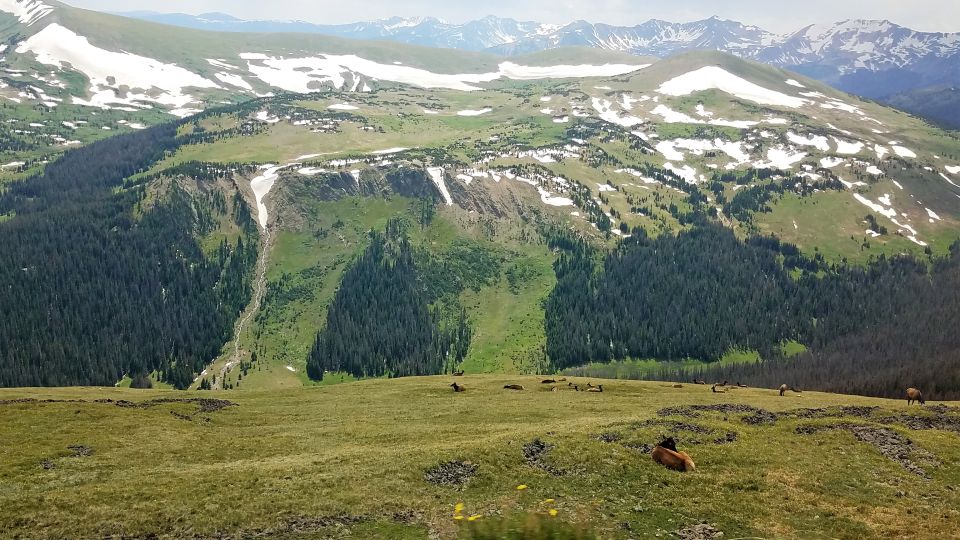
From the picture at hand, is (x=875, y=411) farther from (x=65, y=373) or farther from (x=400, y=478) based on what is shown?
(x=65, y=373)

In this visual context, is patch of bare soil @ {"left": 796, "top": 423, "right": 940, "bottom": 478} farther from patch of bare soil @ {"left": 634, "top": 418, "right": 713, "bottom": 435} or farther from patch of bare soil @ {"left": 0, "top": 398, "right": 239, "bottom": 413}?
patch of bare soil @ {"left": 0, "top": 398, "right": 239, "bottom": 413}

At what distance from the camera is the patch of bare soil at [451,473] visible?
37562mm

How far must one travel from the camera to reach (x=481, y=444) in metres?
44.1

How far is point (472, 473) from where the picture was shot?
38.6m

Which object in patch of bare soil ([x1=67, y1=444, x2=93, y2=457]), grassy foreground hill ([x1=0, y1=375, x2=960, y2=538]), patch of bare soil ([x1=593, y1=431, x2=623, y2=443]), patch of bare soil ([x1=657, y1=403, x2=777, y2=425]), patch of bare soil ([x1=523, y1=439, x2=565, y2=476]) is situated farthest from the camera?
patch of bare soil ([x1=657, y1=403, x2=777, y2=425])

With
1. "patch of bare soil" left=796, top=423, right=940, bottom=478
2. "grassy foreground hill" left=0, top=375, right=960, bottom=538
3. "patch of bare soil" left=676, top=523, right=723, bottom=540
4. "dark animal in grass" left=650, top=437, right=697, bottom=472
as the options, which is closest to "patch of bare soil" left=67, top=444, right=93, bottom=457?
"grassy foreground hill" left=0, top=375, right=960, bottom=538

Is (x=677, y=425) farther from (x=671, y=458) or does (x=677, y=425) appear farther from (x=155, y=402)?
(x=155, y=402)

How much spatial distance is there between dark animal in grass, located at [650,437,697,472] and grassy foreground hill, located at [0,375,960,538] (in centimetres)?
80

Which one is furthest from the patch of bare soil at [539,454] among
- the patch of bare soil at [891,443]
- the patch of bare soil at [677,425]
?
the patch of bare soil at [891,443]

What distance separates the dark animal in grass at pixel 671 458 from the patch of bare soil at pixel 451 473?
41.7 ft

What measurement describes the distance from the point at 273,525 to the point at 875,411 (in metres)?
59.3

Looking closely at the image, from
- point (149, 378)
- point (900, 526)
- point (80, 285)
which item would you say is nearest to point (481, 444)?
point (900, 526)

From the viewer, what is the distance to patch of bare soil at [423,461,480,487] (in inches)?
1479

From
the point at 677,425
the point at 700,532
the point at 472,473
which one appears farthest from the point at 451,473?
the point at 677,425
